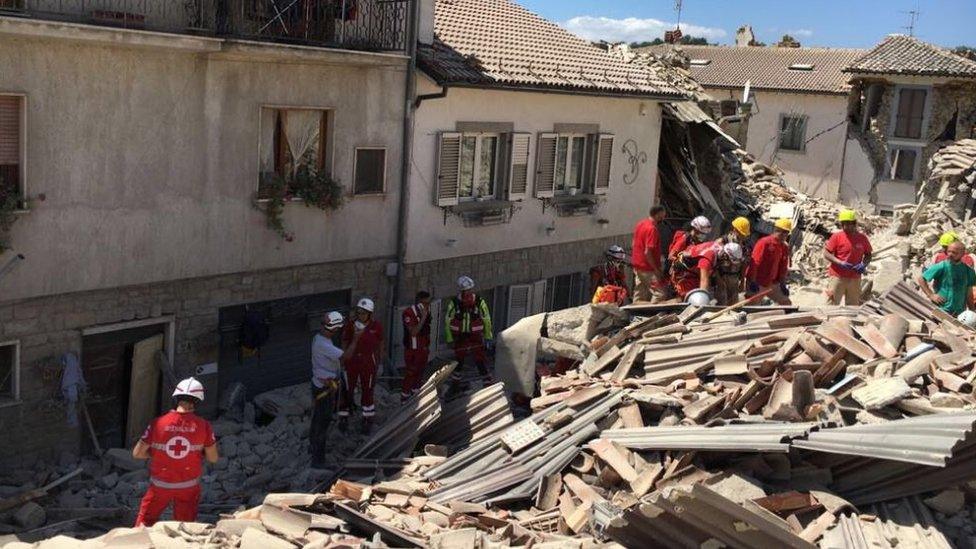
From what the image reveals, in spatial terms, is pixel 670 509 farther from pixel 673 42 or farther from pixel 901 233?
pixel 673 42

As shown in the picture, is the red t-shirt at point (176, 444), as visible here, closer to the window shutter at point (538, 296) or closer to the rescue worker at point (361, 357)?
the rescue worker at point (361, 357)

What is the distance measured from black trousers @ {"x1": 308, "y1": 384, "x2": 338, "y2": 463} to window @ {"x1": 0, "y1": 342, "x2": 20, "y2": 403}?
322cm

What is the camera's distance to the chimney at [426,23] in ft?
53.4

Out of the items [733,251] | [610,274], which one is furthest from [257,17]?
[733,251]

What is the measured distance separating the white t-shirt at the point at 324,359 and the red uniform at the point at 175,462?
8.99ft

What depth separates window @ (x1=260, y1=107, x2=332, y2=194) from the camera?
1416 centimetres

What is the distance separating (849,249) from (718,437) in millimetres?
5993

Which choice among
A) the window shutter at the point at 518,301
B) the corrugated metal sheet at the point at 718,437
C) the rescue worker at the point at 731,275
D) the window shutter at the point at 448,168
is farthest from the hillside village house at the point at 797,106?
the corrugated metal sheet at the point at 718,437

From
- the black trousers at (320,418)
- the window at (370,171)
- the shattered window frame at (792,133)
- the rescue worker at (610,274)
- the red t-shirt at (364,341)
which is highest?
the shattered window frame at (792,133)

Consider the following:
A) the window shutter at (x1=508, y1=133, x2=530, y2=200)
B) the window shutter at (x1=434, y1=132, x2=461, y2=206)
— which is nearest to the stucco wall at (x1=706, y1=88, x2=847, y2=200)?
the window shutter at (x1=508, y1=133, x2=530, y2=200)

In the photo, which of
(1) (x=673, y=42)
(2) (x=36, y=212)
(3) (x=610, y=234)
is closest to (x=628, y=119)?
(3) (x=610, y=234)

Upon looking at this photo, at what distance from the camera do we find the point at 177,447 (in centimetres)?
923

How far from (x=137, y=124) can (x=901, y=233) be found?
1778 centimetres

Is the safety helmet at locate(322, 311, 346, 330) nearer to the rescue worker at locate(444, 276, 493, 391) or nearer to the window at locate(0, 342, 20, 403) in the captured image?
the rescue worker at locate(444, 276, 493, 391)
